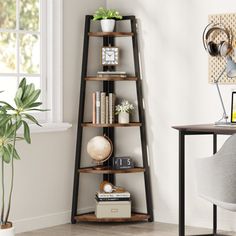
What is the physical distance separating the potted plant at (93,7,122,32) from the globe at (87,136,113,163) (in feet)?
2.96

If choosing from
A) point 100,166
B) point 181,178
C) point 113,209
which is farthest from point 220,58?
point 113,209

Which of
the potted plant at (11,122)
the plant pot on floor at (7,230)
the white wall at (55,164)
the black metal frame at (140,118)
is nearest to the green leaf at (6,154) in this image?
the potted plant at (11,122)

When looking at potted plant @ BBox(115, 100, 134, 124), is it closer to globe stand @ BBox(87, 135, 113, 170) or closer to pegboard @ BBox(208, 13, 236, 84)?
globe stand @ BBox(87, 135, 113, 170)

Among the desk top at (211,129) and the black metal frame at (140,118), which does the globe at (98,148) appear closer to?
the black metal frame at (140,118)

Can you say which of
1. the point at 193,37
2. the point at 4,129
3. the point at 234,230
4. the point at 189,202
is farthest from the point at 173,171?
the point at 4,129

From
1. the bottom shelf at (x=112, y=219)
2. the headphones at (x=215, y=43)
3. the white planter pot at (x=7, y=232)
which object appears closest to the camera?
the white planter pot at (x=7, y=232)

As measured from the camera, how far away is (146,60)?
19.8ft

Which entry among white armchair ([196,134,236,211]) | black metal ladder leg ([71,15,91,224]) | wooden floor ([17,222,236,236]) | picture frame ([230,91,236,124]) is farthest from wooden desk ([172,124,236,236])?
black metal ladder leg ([71,15,91,224])

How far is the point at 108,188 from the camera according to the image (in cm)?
595

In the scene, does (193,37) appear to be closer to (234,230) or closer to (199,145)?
(199,145)

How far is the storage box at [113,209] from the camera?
5895 mm

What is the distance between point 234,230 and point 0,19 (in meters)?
2.37

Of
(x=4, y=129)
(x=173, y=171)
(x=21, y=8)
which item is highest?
(x=21, y=8)

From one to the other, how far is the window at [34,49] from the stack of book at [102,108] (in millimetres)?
290
